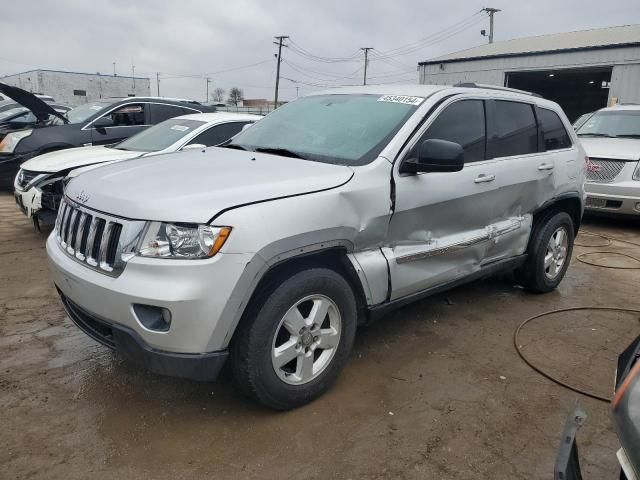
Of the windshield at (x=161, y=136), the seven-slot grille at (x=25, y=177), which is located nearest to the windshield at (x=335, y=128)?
the windshield at (x=161, y=136)

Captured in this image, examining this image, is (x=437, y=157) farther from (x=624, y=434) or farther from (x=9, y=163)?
(x=9, y=163)

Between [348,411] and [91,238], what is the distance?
66.2 inches

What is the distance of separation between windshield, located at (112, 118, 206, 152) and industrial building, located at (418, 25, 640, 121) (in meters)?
15.0

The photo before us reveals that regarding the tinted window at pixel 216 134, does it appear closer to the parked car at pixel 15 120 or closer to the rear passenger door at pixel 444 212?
the rear passenger door at pixel 444 212

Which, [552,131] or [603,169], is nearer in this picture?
[552,131]

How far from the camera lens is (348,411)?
117 inches

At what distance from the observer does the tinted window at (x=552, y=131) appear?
467 centimetres

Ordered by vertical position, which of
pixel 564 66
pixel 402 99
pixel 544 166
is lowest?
pixel 544 166

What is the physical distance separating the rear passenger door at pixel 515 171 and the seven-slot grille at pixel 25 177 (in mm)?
5165

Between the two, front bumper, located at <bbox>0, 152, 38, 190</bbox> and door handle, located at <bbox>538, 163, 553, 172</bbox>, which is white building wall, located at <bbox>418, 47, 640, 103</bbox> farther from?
door handle, located at <bbox>538, 163, 553, 172</bbox>

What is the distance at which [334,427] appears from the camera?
9.25 feet

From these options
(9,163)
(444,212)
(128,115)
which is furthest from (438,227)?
(9,163)

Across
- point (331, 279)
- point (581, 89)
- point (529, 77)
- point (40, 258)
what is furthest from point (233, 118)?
point (581, 89)

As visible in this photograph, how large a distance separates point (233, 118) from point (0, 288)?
139 inches
